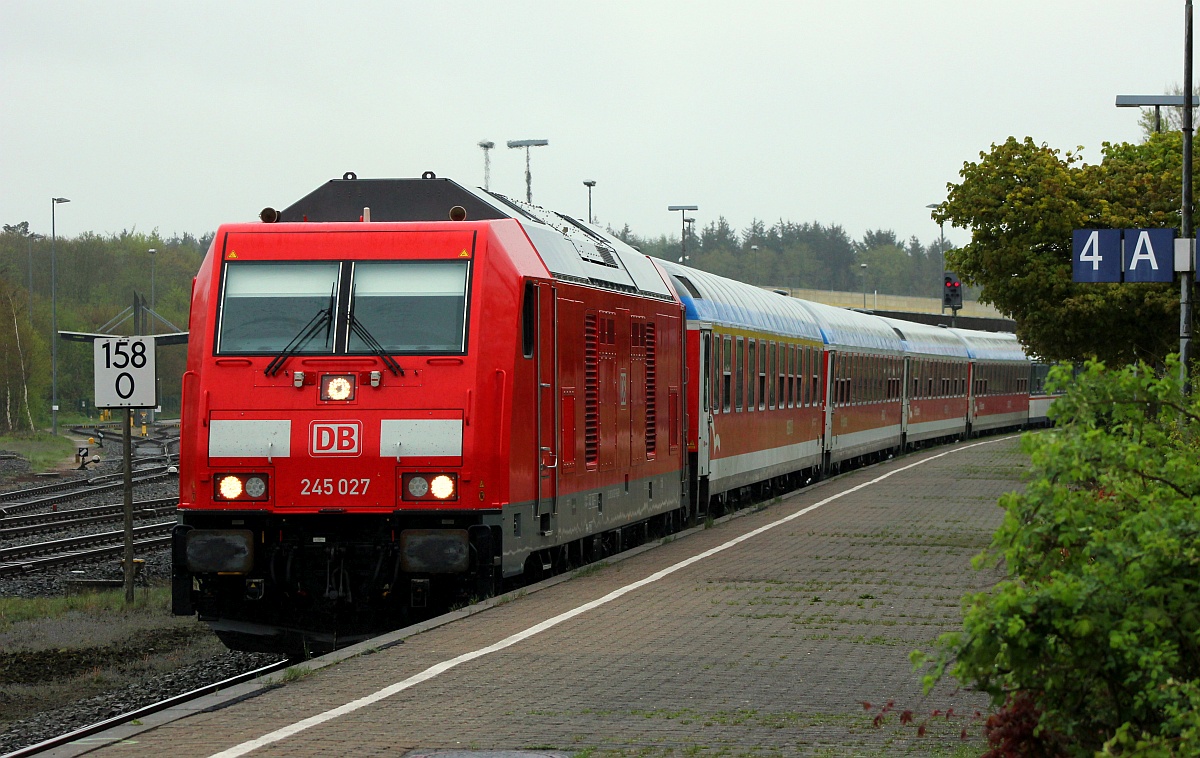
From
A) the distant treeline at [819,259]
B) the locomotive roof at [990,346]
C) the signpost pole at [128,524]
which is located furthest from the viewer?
the distant treeline at [819,259]

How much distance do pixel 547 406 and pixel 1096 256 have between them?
8909 mm

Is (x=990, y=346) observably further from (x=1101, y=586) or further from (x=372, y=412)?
(x=1101, y=586)

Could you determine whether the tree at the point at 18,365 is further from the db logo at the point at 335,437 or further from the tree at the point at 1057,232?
the db logo at the point at 335,437

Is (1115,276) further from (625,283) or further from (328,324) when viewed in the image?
(328,324)

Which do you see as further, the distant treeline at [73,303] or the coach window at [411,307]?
the distant treeline at [73,303]

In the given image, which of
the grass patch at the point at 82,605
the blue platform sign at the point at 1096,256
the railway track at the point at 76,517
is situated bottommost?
the railway track at the point at 76,517

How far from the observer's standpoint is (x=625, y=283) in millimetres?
16469

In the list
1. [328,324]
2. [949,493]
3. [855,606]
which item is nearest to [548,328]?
[328,324]

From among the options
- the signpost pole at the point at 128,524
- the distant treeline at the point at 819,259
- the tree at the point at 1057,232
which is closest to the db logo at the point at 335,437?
the signpost pole at the point at 128,524

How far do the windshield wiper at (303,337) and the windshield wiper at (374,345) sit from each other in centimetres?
18

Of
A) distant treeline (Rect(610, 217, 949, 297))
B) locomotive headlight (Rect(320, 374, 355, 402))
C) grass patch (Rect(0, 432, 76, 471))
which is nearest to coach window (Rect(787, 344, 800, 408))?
locomotive headlight (Rect(320, 374, 355, 402))

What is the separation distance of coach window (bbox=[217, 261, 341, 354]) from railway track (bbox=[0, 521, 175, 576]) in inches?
343

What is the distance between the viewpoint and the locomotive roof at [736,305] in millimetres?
20734

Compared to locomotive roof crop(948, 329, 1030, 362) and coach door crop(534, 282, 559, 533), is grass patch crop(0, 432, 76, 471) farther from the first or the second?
coach door crop(534, 282, 559, 533)
